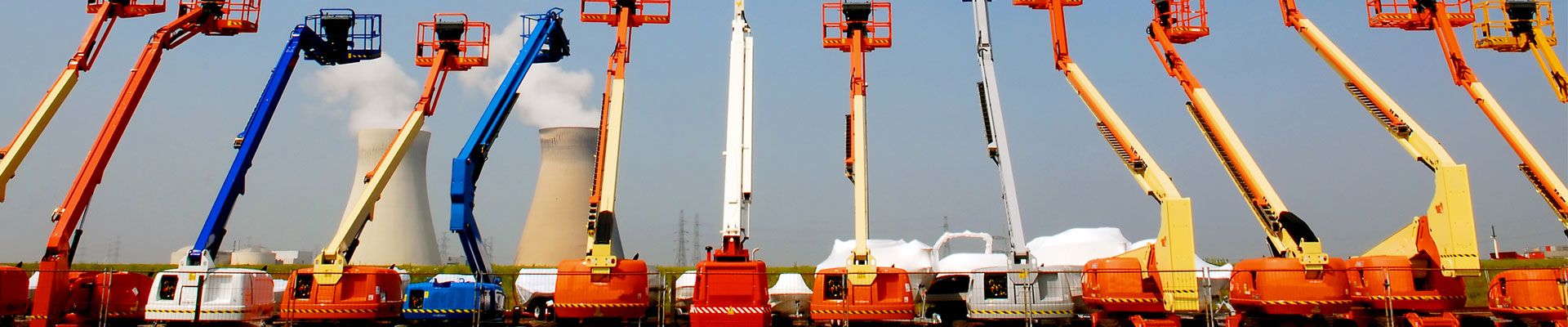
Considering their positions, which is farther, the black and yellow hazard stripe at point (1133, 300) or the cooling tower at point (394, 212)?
the cooling tower at point (394, 212)

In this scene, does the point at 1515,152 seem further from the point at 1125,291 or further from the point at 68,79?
the point at 68,79

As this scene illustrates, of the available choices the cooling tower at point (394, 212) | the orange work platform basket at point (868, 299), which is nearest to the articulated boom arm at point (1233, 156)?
the orange work platform basket at point (868, 299)

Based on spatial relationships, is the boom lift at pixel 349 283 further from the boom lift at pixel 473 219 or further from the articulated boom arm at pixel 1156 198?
the articulated boom arm at pixel 1156 198

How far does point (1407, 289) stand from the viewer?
1828 cm

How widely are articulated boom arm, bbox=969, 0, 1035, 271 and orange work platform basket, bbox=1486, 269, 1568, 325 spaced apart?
7.82m

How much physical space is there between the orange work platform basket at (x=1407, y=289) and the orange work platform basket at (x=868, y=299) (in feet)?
24.3

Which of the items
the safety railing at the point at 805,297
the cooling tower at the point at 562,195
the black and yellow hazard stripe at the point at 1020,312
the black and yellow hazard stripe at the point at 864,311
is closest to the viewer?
the safety railing at the point at 805,297

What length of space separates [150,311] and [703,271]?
9.59m

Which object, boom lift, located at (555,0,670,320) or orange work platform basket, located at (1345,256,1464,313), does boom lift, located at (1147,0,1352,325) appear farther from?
boom lift, located at (555,0,670,320)

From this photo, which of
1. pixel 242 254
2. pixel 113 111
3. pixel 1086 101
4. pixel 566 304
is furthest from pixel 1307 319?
pixel 242 254

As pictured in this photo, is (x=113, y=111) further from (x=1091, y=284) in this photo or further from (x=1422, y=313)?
(x=1422, y=313)

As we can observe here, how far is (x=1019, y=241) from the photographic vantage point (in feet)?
65.1

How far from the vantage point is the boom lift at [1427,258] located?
18.0 meters

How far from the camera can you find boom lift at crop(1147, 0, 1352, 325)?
17719 mm
